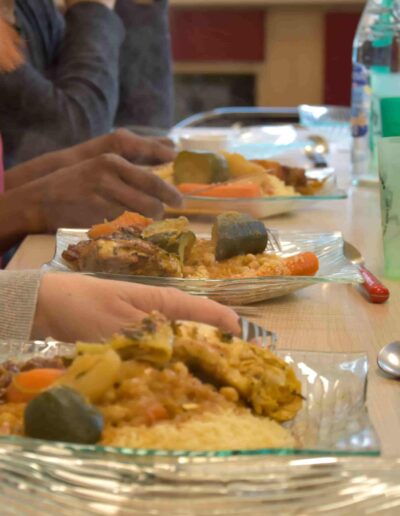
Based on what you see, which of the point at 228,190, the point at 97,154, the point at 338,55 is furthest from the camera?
the point at 338,55

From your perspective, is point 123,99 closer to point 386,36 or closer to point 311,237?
point 386,36

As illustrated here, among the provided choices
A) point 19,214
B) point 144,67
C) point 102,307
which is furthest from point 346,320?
point 144,67

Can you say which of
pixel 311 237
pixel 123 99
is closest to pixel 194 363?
pixel 311 237

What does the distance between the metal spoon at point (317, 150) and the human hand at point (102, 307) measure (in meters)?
1.22

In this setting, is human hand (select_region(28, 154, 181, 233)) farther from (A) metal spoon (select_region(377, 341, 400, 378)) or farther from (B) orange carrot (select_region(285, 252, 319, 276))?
(A) metal spoon (select_region(377, 341, 400, 378))

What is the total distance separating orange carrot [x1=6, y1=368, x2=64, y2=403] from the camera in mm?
653

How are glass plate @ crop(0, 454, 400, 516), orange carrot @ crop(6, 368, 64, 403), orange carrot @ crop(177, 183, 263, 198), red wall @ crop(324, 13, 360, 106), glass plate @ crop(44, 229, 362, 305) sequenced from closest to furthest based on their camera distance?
glass plate @ crop(0, 454, 400, 516), orange carrot @ crop(6, 368, 64, 403), glass plate @ crop(44, 229, 362, 305), orange carrot @ crop(177, 183, 263, 198), red wall @ crop(324, 13, 360, 106)

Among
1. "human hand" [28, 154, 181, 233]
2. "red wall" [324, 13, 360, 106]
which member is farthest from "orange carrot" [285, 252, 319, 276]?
"red wall" [324, 13, 360, 106]

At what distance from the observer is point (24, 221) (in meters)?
1.45

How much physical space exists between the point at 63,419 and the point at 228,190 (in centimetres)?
96

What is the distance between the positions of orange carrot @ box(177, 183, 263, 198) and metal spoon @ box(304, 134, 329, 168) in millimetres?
480

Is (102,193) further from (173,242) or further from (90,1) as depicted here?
(90,1)

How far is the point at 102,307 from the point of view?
0.81m

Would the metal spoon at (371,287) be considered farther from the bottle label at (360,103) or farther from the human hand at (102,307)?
the bottle label at (360,103)
